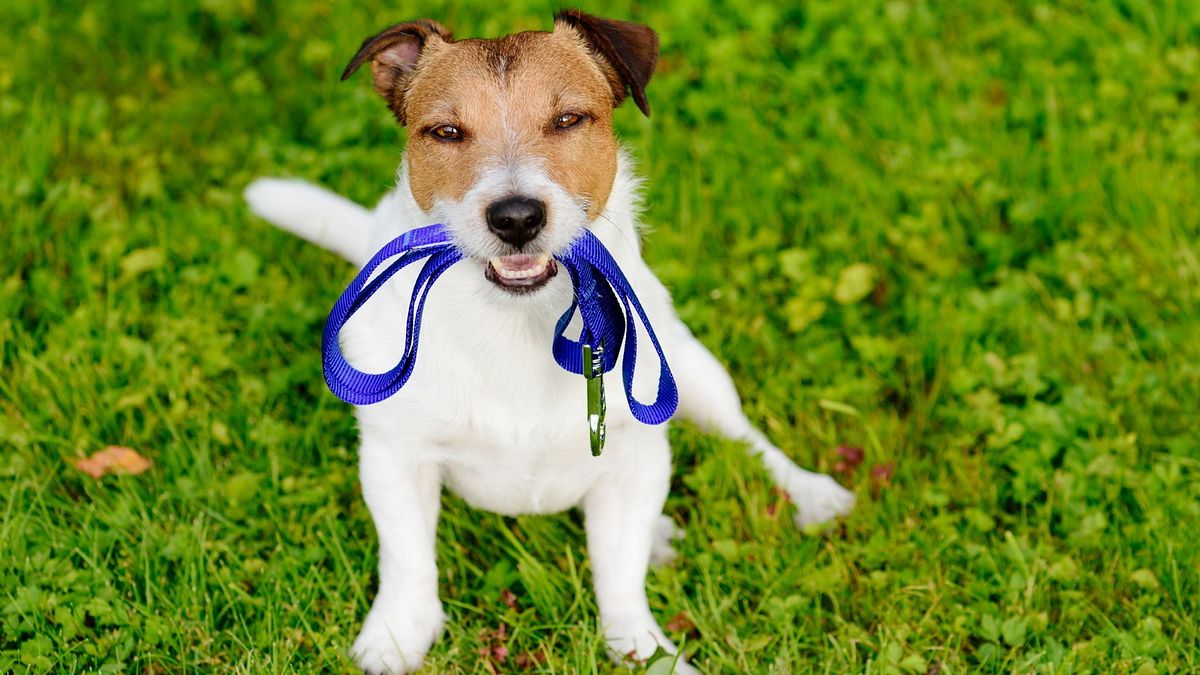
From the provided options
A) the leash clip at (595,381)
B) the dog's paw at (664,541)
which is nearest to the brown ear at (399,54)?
the leash clip at (595,381)

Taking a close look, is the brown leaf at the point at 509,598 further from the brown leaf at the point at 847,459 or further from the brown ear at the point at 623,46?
the brown ear at the point at 623,46

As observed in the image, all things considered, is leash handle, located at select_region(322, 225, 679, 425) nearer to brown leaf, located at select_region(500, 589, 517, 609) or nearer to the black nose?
the black nose

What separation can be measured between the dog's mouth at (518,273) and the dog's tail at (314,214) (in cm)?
150

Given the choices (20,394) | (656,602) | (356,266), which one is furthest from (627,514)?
(20,394)

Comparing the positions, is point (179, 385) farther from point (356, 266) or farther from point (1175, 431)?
point (1175, 431)

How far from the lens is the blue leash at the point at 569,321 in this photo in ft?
9.98

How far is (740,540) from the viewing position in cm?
402

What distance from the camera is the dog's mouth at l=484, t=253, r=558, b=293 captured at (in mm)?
3145

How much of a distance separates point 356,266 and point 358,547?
1.32 meters

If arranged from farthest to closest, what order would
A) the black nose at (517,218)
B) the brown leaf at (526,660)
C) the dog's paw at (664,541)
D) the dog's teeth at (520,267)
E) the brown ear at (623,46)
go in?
the dog's paw at (664,541), the brown leaf at (526,660), the brown ear at (623,46), the dog's teeth at (520,267), the black nose at (517,218)

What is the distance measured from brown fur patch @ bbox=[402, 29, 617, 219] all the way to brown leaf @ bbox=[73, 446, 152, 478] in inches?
58.6

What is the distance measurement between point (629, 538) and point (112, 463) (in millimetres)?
1729

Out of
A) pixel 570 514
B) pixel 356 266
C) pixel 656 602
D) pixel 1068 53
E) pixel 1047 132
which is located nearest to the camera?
pixel 656 602

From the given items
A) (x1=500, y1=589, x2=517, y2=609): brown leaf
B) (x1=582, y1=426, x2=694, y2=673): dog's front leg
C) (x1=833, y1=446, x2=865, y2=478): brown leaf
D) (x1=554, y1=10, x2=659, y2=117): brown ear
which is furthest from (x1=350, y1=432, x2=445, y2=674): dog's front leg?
(x1=833, y1=446, x2=865, y2=478): brown leaf
